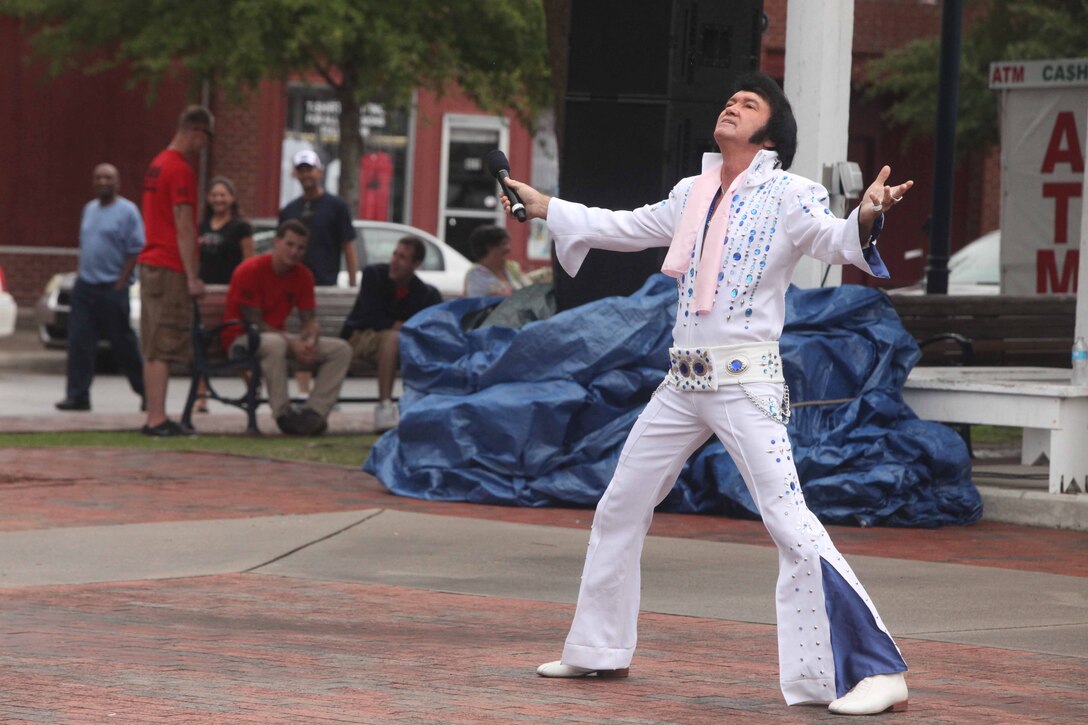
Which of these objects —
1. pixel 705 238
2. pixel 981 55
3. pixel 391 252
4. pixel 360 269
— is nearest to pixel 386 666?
pixel 705 238

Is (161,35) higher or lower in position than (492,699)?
higher

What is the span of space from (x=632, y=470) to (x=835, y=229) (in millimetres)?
901

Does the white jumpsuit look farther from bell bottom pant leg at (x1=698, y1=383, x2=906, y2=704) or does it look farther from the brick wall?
the brick wall

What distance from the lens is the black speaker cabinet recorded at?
33.8ft

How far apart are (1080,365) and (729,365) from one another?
180 inches

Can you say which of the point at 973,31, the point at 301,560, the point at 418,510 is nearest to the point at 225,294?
the point at 418,510

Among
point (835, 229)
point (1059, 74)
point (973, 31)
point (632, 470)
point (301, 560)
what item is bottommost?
point (301, 560)

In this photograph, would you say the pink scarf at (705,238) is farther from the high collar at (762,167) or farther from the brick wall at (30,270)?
the brick wall at (30,270)

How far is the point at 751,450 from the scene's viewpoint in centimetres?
518

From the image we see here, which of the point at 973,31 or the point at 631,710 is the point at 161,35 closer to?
the point at 973,31

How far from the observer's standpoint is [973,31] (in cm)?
2541

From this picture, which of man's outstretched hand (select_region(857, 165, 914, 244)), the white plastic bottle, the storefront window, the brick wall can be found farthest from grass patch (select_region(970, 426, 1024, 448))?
the brick wall

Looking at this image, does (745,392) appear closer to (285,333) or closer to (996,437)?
(285,333)

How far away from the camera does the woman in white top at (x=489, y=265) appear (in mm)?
13180
